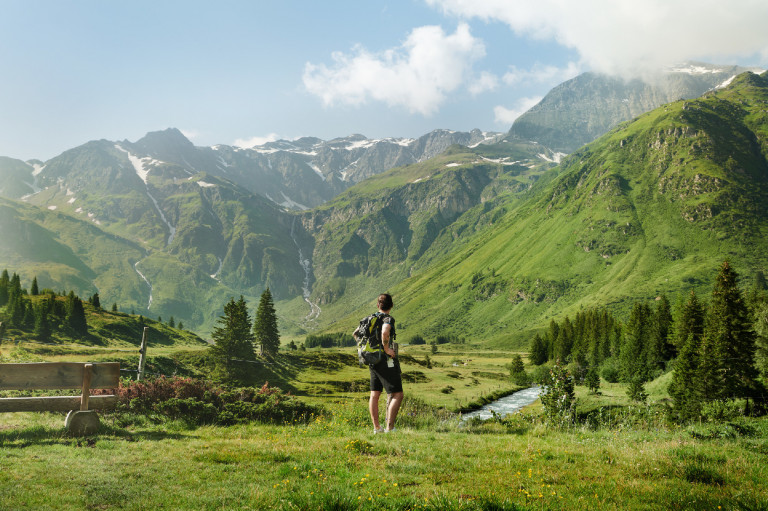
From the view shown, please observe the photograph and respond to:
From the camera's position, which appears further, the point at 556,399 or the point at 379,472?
the point at 556,399

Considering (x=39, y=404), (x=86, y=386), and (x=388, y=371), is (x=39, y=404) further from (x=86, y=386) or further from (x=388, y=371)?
(x=388, y=371)

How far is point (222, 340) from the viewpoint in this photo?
183 feet

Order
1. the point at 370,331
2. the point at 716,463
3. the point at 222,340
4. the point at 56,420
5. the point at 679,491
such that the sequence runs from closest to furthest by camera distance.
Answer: the point at 679,491 → the point at 716,463 → the point at 370,331 → the point at 56,420 → the point at 222,340

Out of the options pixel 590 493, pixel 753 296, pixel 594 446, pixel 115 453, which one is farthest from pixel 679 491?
pixel 753 296

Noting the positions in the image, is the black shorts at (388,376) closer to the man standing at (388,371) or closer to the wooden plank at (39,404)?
the man standing at (388,371)

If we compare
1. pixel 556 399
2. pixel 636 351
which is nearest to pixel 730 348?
pixel 556 399

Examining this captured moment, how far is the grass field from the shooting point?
7.73 meters

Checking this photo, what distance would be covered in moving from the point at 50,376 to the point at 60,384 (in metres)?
0.43

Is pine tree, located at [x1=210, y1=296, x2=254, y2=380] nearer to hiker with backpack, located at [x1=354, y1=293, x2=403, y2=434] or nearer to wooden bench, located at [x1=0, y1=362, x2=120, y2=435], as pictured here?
wooden bench, located at [x1=0, y1=362, x2=120, y2=435]

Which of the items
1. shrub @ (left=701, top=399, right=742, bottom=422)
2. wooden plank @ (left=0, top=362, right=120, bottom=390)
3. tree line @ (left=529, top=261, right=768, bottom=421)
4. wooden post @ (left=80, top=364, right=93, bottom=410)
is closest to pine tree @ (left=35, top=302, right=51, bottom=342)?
wooden plank @ (left=0, top=362, right=120, bottom=390)

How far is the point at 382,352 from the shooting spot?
14.0 meters

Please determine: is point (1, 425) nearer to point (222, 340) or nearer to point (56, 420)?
point (56, 420)

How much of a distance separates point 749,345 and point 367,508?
61.7m

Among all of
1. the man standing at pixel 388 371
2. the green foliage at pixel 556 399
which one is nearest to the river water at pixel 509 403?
the green foliage at pixel 556 399
